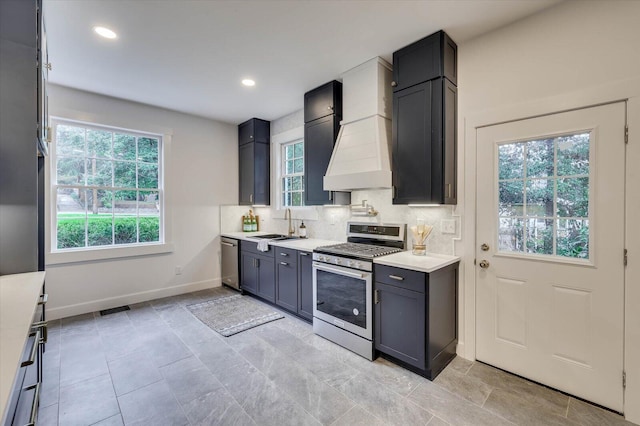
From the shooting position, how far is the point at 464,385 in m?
2.15

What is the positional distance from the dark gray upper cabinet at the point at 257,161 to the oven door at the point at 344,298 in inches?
84.5

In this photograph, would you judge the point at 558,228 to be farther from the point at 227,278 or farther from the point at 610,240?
the point at 227,278

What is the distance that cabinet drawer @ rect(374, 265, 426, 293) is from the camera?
220 cm

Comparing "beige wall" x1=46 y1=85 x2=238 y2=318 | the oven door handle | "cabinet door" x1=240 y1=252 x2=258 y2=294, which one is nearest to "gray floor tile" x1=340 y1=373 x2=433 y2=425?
the oven door handle

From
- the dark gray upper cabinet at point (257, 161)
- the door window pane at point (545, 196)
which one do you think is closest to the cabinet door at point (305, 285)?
the dark gray upper cabinet at point (257, 161)

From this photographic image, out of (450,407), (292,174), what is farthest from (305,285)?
(292,174)

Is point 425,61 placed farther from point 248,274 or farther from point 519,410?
point 248,274

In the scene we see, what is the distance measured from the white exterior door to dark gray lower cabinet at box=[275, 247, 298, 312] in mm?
1931

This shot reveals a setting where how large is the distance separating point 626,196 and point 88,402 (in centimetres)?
388

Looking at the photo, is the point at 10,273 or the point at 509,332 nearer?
the point at 10,273

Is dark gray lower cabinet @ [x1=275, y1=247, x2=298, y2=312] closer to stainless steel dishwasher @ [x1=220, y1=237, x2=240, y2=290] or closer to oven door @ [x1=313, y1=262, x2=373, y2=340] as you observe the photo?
oven door @ [x1=313, y1=262, x2=373, y2=340]

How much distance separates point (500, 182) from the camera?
7.75 feet

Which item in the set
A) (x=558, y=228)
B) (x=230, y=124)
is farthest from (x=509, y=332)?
(x=230, y=124)

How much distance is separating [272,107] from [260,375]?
3444mm
